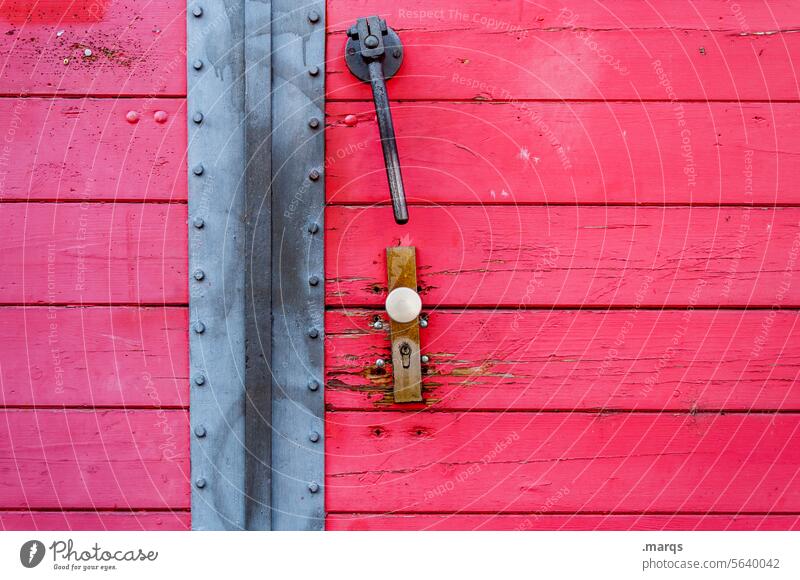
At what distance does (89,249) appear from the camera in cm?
126

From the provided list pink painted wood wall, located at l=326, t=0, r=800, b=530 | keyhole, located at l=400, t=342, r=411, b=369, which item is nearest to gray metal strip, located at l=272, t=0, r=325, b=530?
pink painted wood wall, located at l=326, t=0, r=800, b=530

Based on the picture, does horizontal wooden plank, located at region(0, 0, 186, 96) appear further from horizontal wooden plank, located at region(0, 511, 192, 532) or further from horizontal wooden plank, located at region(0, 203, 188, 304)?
horizontal wooden plank, located at region(0, 511, 192, 532)

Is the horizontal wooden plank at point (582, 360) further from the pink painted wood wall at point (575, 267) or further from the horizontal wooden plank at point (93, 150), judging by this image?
the horizontal wooden plank at point (93, 150)

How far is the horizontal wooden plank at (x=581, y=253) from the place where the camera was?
125cm

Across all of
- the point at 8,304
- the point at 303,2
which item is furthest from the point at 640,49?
the point at 8,304

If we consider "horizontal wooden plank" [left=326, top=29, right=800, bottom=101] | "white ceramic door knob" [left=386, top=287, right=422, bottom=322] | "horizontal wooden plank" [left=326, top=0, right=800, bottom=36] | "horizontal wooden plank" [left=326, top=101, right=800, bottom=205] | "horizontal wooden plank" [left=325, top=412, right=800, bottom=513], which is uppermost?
"horizontal wooden plank" [left=326, top=0, right=800, bottom=36]

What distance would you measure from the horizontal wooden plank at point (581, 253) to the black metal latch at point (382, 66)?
0.16 metres

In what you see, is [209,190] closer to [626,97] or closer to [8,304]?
[8,304]

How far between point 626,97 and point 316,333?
75cm

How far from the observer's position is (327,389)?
49.9 inches

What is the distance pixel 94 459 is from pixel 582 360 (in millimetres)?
970

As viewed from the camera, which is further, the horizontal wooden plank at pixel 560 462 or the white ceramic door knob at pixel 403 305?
the horizontal wooden plank at pixel 560 462

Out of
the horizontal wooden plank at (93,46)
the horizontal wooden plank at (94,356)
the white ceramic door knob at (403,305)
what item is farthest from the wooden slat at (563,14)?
the horizontal wooden plank at (94,356)

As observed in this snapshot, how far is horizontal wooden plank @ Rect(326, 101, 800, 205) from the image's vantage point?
1245 mm
